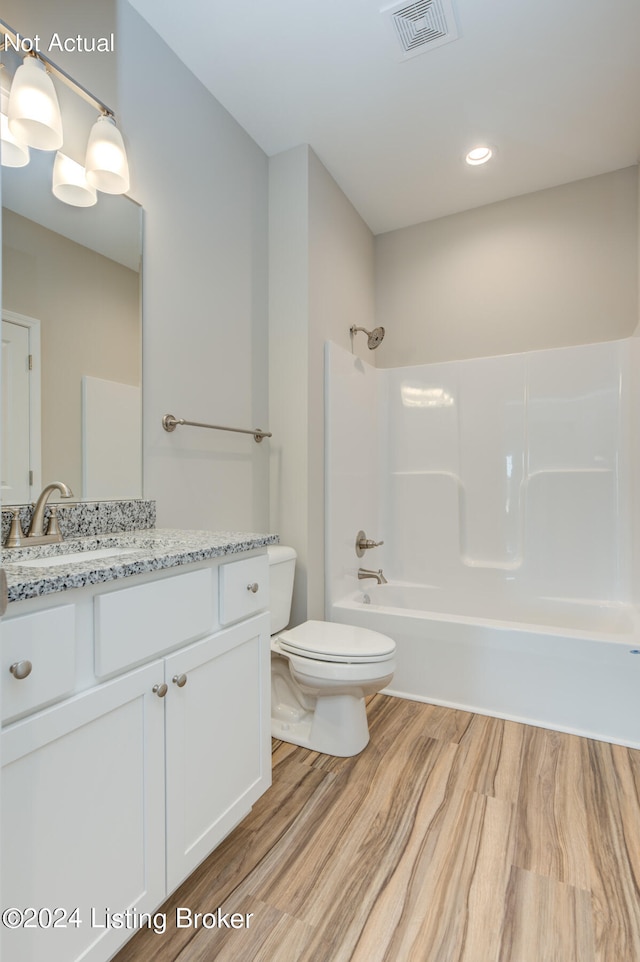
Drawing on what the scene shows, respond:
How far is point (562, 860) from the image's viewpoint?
51.2 inches

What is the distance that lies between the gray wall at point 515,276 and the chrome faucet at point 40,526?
2319 mm

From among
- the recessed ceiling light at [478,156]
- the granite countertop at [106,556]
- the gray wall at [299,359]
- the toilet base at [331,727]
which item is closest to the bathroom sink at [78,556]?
the granite countertop at [106,556]

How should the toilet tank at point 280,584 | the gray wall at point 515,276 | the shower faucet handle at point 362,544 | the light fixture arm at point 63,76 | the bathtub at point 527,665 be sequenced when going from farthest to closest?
the shower faucet handle at point 362,544 < the gray wall at point 515,276 < the toilet tank at point 280,584 < the bathtub at point 527,665 < the light fixture arm at point 63,76

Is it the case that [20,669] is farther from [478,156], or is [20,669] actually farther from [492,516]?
[478,156]

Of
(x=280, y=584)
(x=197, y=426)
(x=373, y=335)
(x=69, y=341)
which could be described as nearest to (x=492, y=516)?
(x=373, y=335)

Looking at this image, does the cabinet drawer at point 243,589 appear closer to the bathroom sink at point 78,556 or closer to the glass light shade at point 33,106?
the bathroom sink at point 78,556

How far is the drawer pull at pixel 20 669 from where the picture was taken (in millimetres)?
749

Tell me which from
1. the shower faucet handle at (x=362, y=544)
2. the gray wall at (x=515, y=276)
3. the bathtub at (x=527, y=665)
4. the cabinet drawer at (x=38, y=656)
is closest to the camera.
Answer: the cabinet drawer at (x=38, y=656)

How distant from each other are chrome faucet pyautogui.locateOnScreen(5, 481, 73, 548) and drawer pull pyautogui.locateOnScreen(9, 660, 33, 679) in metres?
0.54

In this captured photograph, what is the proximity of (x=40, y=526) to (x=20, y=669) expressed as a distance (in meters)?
0.60

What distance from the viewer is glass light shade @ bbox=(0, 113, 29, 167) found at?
1.22m

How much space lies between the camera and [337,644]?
1.79 m

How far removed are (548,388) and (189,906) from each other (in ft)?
8.85

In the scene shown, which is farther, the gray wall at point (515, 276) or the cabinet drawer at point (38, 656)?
the gray wall at point (515, 276)
